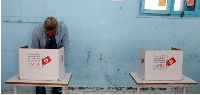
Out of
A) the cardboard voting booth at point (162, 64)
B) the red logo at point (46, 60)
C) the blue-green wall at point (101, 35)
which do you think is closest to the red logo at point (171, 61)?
the cardboard voting booth at point (162, 64)

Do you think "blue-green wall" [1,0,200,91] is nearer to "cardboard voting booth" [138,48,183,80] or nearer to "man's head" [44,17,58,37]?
"man's head" [44,17,58,37]

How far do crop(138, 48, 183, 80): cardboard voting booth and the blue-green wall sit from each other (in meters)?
0.92

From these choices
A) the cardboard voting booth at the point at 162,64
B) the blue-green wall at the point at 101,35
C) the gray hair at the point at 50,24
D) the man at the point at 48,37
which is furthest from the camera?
the blue-green wall at the point at 101,35

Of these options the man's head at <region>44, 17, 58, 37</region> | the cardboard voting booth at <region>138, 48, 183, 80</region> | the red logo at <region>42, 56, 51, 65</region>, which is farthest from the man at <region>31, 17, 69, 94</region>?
the cardboard voting booth at <region>138, 48, 183, 80</region>

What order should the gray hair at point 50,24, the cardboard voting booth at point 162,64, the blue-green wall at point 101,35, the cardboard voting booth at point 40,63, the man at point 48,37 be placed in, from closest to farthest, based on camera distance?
1. the cardboard voting booth at point 40,63
2. the cardboard voting booth at point 162,64
3. the gray hair at point 50,24
4. the man at point 48,37
5. the blue-green wall at point 101,35

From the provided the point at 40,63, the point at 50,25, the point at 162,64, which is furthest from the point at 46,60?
the point at 162,64

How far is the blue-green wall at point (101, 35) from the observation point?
10.4ft

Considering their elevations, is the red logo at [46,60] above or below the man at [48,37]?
below

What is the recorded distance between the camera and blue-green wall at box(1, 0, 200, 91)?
3.16 m

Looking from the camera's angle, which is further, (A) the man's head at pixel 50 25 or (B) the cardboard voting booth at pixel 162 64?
(A) the man's head at pixel 50 25

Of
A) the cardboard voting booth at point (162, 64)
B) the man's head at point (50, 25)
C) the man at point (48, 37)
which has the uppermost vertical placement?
the man's head at point (50, 25)

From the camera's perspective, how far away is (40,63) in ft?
7.25

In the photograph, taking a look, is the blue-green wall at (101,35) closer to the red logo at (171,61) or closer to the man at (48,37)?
the man at (48,37)

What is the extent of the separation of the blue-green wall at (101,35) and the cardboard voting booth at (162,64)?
923 millimetres
